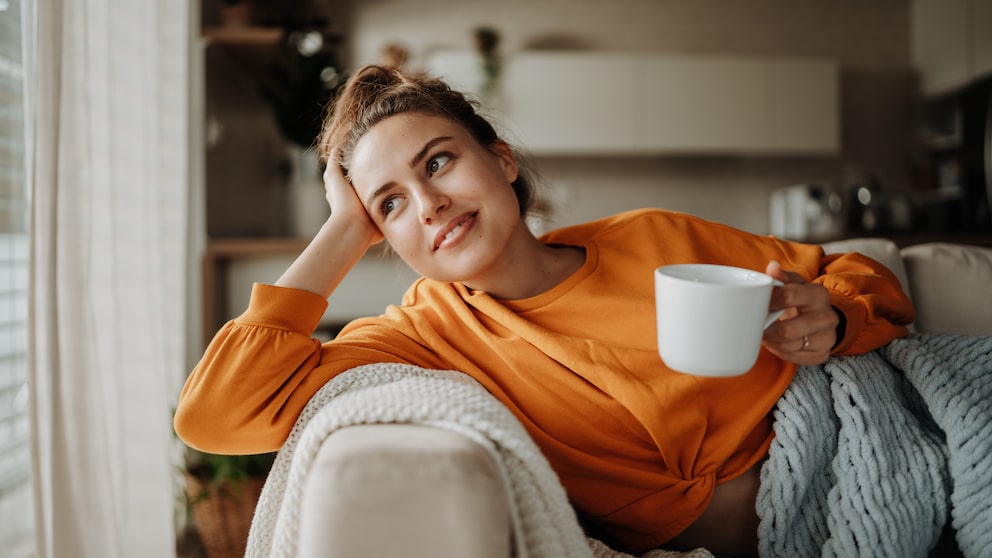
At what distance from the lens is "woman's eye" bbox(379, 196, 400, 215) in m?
1.02

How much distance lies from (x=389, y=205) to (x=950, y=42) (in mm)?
3959

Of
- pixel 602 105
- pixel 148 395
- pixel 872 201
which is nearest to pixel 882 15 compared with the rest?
pixel 872 201

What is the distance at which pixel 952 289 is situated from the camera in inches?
51.1

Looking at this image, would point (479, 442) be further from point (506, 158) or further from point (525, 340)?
point (506, 158)

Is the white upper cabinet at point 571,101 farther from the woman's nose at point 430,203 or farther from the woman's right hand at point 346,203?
the woman's nose at point 430,203

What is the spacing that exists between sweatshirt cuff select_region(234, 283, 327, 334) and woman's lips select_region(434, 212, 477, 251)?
0.21 metres

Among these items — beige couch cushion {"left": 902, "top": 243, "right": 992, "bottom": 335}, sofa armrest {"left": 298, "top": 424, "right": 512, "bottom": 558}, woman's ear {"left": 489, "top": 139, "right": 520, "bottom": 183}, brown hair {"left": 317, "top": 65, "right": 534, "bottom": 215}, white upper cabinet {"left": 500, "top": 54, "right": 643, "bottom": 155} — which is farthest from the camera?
white upper cabinet {"left": 500, "top": 54, "right": 643, "bottom": 155}

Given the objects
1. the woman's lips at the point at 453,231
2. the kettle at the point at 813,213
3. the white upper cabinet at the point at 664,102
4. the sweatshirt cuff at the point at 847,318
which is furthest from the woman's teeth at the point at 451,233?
the kettle at the point at 813,213

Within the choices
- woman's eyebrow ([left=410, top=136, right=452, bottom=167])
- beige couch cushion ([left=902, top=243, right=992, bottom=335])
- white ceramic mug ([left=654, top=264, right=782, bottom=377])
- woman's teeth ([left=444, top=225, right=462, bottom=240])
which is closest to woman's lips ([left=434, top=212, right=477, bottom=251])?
woman's teeth ([left=444, top=225, right=462, bottom=240])

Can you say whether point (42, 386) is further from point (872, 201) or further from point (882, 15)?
point (882, 15)

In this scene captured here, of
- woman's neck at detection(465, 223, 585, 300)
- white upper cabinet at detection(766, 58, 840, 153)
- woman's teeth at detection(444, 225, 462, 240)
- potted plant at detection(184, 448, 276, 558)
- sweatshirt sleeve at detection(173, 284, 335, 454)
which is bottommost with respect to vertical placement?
potted plant at detection(184, 448, 276, 558)

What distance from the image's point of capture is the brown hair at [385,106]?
3.43 ft

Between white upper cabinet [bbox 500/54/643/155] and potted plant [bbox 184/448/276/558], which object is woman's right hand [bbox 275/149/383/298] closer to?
potted plant [bbox 184/448/276/558]

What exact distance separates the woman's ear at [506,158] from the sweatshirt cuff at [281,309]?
1.35 feet
